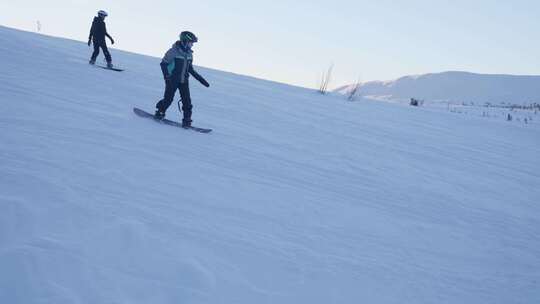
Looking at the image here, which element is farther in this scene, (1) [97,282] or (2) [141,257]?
(2) [141,257]

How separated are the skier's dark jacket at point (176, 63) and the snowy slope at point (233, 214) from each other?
2.75 ft

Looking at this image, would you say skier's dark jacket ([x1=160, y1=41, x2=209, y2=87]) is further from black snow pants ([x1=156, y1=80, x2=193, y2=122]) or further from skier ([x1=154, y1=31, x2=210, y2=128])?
black snow pants ([x1=156, y1=80, x2=193, y2=122])

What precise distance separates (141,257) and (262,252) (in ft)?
2.94

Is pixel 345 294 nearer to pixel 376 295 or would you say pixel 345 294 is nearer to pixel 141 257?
pixel 376 295

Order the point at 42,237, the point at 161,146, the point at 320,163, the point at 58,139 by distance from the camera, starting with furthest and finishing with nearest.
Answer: the point at 320,163
the point at 161,146
the point at 58,139
the point at 42,237

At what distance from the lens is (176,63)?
7.22 metres

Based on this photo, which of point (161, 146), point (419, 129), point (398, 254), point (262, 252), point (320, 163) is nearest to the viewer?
point (262, 252)

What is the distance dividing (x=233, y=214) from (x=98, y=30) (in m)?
10.6

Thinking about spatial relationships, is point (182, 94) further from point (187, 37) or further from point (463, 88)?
point (463, 88)

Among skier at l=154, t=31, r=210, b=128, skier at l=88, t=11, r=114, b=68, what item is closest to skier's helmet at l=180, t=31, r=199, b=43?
skier at l=154, t=31, r=210, b=128

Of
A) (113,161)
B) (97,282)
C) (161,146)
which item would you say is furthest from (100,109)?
(97,282)

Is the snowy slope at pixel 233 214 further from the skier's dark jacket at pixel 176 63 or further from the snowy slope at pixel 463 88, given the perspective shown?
the snowy slope at pixel 463 88

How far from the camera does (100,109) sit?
729cm

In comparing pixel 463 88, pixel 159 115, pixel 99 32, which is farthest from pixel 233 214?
pixel 463 88
